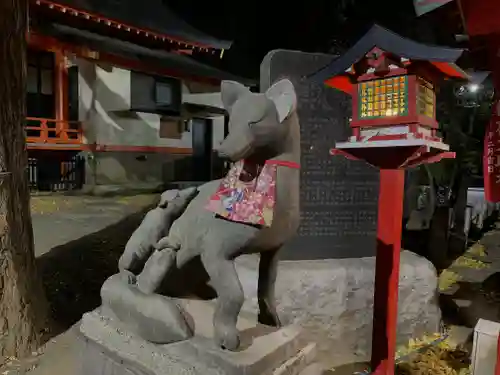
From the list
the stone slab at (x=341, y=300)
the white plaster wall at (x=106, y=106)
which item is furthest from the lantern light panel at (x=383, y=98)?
the white plaster wall at (x=106, y=106)

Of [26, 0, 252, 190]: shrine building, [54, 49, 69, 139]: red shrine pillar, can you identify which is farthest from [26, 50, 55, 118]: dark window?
[54, 49, 69, 139]: red shrine pillar

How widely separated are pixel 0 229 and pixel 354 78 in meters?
2.25

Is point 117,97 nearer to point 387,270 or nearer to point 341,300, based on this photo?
point 341,300

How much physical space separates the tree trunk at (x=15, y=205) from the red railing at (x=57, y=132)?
17.5 ft

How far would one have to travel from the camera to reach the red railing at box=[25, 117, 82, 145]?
744 centimetres

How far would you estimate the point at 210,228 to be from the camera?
1.48 meters

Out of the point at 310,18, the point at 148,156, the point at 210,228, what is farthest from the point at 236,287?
the point at 148,156

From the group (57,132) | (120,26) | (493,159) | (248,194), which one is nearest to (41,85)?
(57,132)

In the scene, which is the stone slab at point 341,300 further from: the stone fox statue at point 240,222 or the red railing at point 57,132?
the red railing at point 57,132

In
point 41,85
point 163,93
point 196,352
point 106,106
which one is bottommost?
point 196,352

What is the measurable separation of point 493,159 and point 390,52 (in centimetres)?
85

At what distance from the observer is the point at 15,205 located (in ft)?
8.12

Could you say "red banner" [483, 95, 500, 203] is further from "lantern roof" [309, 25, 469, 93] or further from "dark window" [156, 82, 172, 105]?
"dark window" [156, 82, 172, 105]

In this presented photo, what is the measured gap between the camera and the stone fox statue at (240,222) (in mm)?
1328
